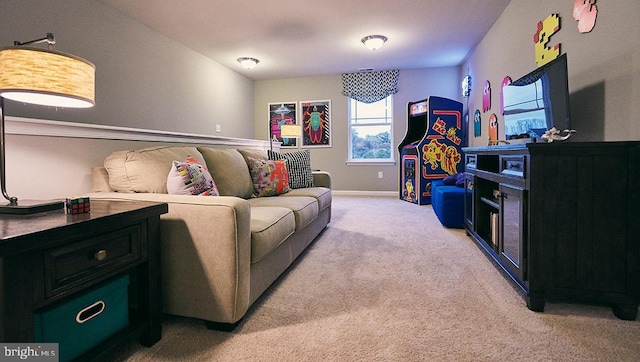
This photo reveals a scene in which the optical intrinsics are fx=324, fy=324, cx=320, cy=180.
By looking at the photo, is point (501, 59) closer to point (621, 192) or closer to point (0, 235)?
point (621, 192)

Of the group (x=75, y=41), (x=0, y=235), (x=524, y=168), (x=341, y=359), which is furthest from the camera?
(x=75, y=41)

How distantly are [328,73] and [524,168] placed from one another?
196 inches

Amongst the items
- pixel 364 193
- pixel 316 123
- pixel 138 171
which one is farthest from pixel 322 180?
pixel 316 123

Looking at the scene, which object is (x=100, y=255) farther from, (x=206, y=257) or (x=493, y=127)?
(x=493, y=127)

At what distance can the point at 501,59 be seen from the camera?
11.9ft

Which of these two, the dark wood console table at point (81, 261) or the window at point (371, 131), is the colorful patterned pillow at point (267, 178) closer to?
the dark wood console table at point (81, 261)

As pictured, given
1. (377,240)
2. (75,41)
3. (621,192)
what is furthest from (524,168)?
(75,41)

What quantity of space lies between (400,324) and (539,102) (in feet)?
5.59

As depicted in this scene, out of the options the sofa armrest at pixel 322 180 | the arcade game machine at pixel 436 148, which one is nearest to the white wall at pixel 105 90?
the sofa armrest at pixel 322 180

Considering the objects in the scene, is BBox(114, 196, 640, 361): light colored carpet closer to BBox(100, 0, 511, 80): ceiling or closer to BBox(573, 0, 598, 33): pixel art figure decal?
BBox(573, 0, 598, 33): pixel art figure decal

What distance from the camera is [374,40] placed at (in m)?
4.18

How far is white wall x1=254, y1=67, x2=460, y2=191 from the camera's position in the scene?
5910mm

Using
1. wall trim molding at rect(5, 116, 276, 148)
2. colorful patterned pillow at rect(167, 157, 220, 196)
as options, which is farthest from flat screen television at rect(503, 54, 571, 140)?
wall trim molding at rect(5, 116, 276, 148)

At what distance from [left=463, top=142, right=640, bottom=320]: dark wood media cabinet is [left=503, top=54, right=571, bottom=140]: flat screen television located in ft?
1.31
